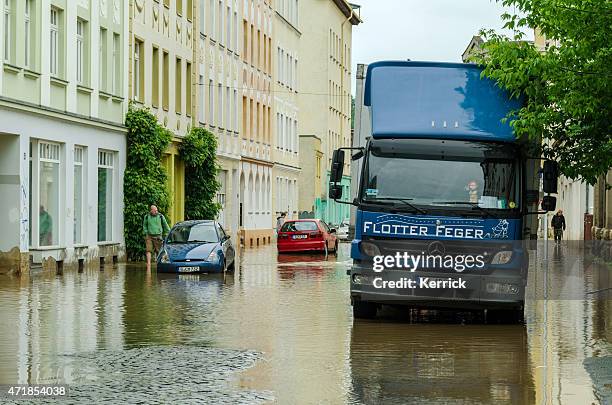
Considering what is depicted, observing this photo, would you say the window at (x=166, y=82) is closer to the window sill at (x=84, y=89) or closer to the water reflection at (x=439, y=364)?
the window sill at (x=84, y=89)

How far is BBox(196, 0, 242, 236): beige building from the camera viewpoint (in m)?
54.5

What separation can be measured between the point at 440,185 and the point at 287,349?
167 inches

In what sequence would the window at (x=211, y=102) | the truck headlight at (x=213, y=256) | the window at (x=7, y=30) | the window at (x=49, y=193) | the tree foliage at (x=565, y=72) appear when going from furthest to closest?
the window at (x=211, y=102)
the window at (x=49, y=193)
the truck headlight at (x=213, y=256)
the window at (x=7, y=30)
the tree foliage at (x=565, y=72)

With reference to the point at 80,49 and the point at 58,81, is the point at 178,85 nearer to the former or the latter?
the point at 80,49

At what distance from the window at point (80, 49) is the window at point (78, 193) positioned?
81.2 inches

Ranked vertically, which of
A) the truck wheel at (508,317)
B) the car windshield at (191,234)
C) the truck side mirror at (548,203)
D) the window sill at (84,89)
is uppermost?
the window sill at (84,89)

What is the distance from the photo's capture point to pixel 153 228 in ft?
132

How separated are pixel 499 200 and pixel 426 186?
1048 mm

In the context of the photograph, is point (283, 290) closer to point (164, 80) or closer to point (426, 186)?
point (426, 186)

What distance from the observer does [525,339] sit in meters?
17.4

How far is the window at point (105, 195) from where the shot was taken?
4053 cm

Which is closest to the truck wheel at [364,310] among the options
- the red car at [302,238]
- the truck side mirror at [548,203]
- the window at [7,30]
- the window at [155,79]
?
the truck side mirror at [548,203]

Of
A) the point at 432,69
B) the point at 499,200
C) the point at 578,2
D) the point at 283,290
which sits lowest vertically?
the point at 283,290

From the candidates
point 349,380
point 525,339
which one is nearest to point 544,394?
point 349,380
